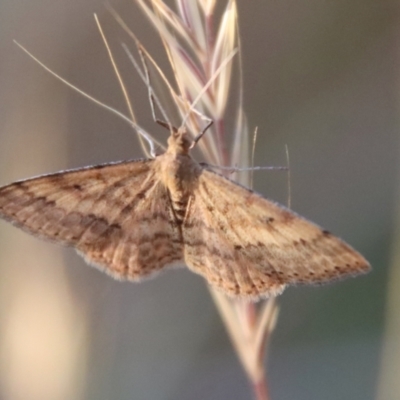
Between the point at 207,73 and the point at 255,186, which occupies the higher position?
the point at 207,73

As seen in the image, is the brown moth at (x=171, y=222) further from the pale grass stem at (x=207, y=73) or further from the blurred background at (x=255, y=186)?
the blurred background at (x=255, y=186)

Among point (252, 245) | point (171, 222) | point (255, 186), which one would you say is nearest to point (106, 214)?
point (171, 222)

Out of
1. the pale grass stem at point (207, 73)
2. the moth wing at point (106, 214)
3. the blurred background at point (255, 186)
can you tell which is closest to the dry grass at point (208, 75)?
the pale grass stem at point (207, 73)

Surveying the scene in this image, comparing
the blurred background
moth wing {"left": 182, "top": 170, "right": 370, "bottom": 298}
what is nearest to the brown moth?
moth wing {"left": 182, "top": 170, "right": 370, "bottom": 298}

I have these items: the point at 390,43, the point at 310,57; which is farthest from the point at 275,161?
the point at 390,43

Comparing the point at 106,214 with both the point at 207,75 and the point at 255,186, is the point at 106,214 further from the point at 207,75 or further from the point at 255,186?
the point at 255,186

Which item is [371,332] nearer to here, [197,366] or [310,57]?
[197,366]
